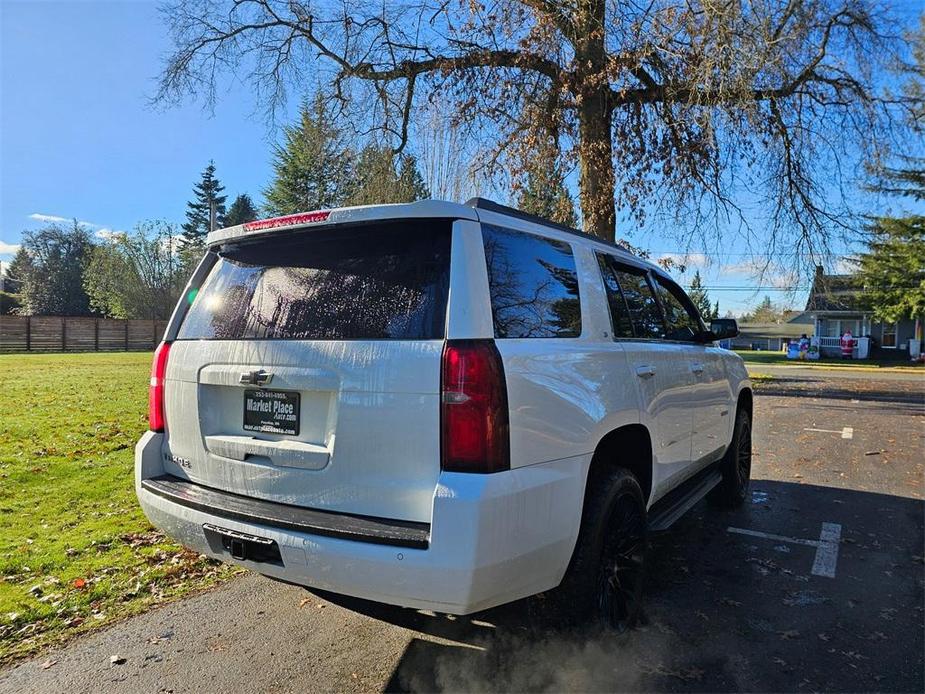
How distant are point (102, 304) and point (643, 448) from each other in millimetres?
61903

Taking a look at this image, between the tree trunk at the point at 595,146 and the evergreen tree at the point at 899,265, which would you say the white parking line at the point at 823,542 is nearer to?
the tree trunk at the point at 595,146

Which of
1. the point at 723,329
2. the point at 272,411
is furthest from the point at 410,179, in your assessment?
the point at 272,411

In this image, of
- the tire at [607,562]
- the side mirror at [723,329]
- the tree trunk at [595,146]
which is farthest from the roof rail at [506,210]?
the tree trunk at [595,146]

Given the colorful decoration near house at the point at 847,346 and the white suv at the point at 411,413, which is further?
the colorful decoration near house at the point at 847,346

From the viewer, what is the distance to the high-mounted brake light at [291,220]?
2.63m

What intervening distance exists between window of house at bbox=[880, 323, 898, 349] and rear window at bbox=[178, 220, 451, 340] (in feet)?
151

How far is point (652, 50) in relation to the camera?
10.5 metres

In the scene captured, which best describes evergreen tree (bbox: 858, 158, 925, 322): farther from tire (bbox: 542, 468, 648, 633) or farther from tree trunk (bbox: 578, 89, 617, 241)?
tire (bbox: 542, 468, 648, 633)

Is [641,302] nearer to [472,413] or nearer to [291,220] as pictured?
[472,413]

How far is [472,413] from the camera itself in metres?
2.18

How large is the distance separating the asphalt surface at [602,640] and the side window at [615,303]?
159cm

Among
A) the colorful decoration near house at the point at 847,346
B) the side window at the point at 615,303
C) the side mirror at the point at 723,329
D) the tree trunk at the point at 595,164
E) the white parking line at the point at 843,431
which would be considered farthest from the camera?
the colorful decoration near house at the point at 847,346

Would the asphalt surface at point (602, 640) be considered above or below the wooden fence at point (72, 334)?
below

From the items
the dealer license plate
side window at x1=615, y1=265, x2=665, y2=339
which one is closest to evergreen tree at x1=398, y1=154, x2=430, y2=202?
side window at x1=615, y1=265, x2=665, y2=339
